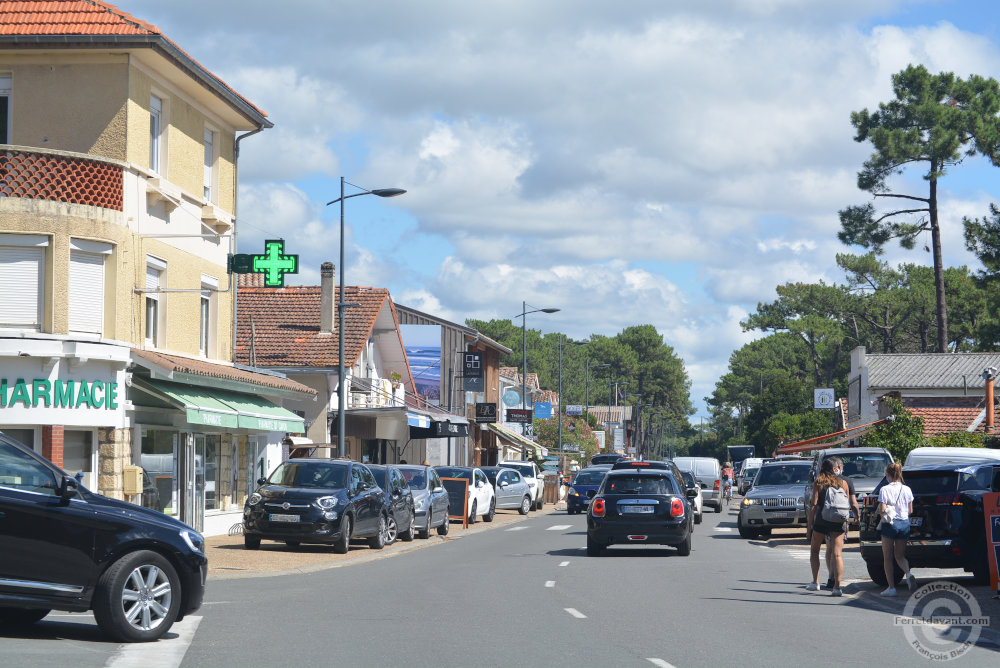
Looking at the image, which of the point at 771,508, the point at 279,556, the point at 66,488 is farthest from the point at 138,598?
the point at 771,508

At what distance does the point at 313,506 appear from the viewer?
2314cm

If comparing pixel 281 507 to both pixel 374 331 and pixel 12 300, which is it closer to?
pixel 12 300

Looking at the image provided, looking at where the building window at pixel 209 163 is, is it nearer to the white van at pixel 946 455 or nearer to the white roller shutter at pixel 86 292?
the white roller shutter at pixel 86 292

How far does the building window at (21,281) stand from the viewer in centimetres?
2252

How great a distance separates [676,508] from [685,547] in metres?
0.95

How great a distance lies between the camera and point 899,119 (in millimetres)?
55312

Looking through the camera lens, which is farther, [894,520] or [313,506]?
[313,506]

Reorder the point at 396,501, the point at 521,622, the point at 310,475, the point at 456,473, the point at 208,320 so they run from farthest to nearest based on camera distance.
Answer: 1. the point at 456,473
2. the point at 208,320
3. the point at 396,501
4. the point at 310,475
5. the point at 521,622

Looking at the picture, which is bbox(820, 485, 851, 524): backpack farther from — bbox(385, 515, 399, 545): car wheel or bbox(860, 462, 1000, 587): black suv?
bbox(385, 515, 399, 545): car wheel

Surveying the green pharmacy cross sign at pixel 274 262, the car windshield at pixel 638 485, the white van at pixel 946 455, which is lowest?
the car windshield at pixel 638 485

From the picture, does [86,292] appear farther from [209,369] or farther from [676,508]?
[676,508]

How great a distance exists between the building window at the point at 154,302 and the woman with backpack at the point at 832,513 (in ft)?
46.8

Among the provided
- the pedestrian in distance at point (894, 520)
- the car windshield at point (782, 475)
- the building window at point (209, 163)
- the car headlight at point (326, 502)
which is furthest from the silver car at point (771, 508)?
the building window at point (209, 163)

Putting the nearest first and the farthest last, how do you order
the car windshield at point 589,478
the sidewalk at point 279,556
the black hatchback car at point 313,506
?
the sidewalk at point 279,556, the black hatchback car at point 313,506, the car windshield at point 589,478
